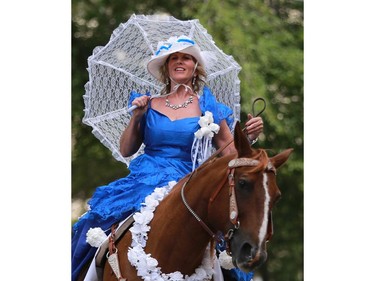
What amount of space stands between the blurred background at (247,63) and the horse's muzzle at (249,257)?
14.7 ft

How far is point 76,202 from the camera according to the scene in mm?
9609

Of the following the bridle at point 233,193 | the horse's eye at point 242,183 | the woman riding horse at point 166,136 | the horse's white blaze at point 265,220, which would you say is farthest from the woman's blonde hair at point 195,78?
the horse's white blaze at point 265,220

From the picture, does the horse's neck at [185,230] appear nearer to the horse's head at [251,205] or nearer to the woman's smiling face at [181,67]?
the horse's head at [251,205]

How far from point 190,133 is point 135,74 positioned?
873 mm

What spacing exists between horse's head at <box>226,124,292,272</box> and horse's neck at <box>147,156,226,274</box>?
224 millimetres

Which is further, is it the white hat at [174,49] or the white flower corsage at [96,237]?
the white hat at [174,49]

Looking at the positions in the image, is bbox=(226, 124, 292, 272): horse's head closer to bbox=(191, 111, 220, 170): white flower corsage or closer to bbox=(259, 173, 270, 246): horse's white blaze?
bbox=(259, 173, 270, 246): horse's white blaze

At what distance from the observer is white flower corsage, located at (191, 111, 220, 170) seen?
4844 millimetres

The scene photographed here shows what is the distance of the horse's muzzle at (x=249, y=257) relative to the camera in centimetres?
402

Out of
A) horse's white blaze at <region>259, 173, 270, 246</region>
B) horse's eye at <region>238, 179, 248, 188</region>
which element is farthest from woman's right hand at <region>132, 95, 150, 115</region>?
horse's white blaze at <region>259, 173, 270, 246</region>

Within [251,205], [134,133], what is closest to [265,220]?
[251,205]
